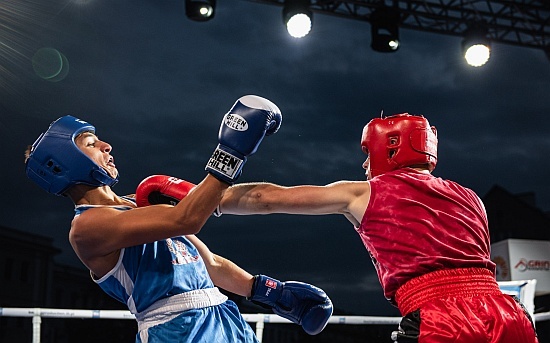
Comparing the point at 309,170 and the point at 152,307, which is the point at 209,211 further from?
the point at 309,170

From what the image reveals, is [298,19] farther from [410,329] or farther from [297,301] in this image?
[410,329]

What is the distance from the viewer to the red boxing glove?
205 centimetres

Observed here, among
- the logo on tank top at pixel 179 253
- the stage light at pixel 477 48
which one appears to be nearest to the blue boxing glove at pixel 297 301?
the logo on tank top at pixel 179 253

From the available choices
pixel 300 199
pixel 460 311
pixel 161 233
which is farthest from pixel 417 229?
pixel 161 233

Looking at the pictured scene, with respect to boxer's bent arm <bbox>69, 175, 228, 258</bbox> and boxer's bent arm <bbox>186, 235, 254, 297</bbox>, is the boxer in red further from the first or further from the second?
boxer's bent arm <bbox>186, 235, 254, 297</bbox>

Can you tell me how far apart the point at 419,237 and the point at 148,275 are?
0.89 meters

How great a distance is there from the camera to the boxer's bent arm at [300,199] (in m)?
1.99

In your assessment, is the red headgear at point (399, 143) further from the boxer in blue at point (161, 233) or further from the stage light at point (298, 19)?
the stage light at point (298, 19)

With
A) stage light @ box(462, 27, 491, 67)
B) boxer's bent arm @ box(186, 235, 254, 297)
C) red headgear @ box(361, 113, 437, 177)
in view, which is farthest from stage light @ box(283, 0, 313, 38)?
red headgear @ box(361, 113, 437, 177)

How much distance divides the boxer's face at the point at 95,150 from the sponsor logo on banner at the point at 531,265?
5.72m

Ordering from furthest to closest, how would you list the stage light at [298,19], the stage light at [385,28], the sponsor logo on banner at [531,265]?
the sponsor logo on banner at [531,265]
the stage light at [385,28]
the stage light at [298,19]

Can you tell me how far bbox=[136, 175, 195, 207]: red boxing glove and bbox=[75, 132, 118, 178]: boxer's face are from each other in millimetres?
246

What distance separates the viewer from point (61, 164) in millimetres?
2197

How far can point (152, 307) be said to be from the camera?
6.75 feet
